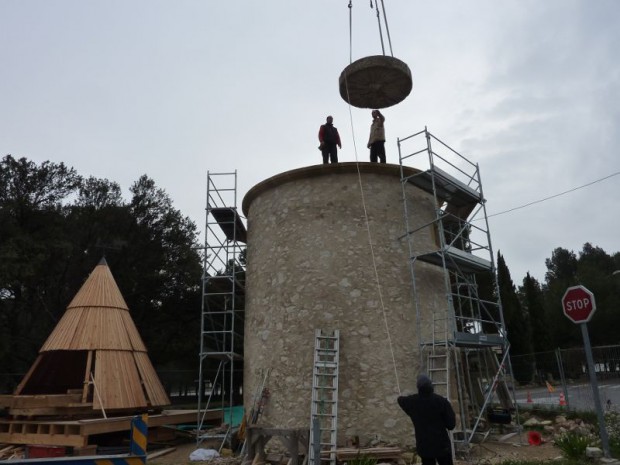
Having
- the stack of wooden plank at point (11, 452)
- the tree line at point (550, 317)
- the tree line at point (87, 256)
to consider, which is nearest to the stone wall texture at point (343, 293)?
the stack of wooden plank at point (11, 452)

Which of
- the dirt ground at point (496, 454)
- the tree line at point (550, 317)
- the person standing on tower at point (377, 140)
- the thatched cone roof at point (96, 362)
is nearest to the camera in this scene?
the dirt ground at point (496, 454)

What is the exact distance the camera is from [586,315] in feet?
21.6

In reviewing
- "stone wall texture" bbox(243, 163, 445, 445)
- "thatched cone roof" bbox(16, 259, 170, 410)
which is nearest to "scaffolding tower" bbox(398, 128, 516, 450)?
"stone wall texture" bbox(243, 163, 445, 445)

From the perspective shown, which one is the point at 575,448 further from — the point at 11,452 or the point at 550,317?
the point at 550,317

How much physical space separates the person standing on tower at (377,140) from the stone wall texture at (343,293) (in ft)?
4.22

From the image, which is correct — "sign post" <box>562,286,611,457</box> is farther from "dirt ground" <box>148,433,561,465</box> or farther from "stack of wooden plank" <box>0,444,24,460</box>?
"stack of wooden plank" <box>0,444,24,460</box>

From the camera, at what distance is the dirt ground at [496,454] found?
787cm

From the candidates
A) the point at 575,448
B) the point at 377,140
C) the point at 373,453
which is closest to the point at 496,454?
the point at 575,448

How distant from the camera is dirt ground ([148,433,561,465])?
7867mm

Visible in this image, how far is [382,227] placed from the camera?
32.9 ft

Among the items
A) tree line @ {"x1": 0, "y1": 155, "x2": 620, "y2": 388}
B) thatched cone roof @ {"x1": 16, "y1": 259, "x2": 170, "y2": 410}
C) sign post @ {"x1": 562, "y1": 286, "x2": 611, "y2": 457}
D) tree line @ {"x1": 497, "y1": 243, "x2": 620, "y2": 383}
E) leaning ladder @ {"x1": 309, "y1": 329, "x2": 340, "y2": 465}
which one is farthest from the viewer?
tree line @ {"x1": 497, "y1": 243, "x2": 620, "y2": 383}

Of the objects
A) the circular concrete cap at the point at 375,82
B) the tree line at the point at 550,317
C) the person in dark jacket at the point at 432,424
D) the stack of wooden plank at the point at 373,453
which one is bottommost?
the stack of wooden plank at the point at 373,453

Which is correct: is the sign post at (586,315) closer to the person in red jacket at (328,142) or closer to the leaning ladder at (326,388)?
the leaning ladder at (326,388)

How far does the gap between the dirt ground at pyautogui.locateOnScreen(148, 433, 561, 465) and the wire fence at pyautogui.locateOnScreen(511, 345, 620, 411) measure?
11.4ft
